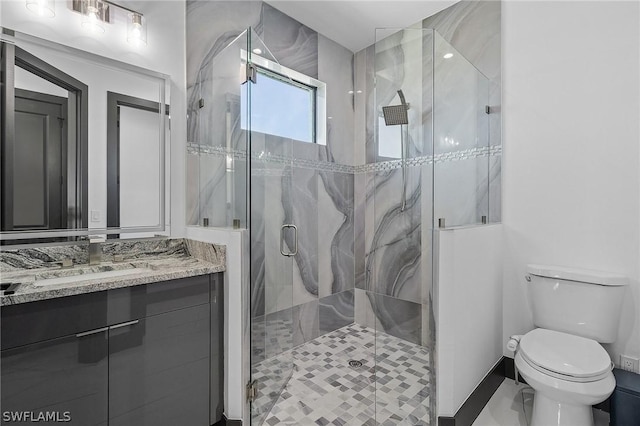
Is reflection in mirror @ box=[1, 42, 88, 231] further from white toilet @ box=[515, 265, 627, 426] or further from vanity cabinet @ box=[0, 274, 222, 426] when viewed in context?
white toilet @ box=[515, 265, 627, 426]

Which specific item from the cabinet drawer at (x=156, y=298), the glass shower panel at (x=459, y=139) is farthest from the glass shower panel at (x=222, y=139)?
the glass shower panel at (x=459, y=139)

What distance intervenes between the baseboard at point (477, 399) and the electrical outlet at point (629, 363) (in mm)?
655

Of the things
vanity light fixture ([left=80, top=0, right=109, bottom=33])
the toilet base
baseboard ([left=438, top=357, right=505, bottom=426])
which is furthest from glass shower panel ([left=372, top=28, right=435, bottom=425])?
vanity light fixture ([left=80, top=0, right=109, bottom=33])

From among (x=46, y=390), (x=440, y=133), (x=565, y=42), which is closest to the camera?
(x=46, y=390)

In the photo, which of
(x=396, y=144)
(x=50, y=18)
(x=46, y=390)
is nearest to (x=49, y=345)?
(x=46, y=390)

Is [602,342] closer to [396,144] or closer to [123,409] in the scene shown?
[396,144]

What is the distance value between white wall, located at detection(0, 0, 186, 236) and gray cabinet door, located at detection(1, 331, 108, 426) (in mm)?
916

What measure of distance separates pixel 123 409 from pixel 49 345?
0.43 metres

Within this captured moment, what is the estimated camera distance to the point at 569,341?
1.67 metres

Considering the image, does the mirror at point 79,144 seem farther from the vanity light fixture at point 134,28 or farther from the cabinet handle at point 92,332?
the cabinet handle at point 92,332

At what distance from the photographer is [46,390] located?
1.13 meters

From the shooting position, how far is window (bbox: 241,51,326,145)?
1.78m

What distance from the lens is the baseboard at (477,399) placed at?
62.8 inches

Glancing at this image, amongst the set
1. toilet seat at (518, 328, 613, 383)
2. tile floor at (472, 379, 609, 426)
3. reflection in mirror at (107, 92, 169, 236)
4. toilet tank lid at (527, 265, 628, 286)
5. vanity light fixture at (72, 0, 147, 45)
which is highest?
vanity light fixture at (72, 0, 147, 45)
